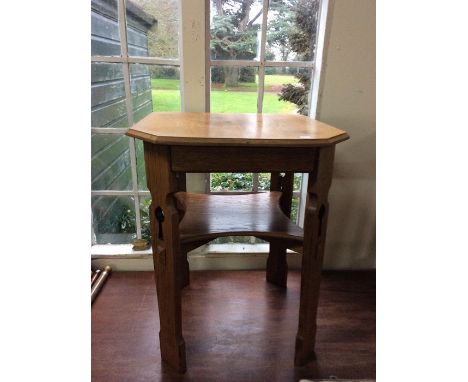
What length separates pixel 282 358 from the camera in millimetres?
961

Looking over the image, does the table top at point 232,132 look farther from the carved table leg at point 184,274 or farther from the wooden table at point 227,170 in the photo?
the carved table leg at point 184,274

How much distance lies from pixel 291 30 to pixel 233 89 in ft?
1.01

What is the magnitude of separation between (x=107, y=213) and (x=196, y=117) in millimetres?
695

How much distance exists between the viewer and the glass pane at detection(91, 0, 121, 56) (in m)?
1.09

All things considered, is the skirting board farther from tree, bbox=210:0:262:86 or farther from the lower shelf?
tree, bbox=210:0:262:86

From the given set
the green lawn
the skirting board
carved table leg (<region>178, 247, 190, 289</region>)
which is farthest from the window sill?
the green lawn

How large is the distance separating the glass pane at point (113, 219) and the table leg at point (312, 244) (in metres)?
0.84

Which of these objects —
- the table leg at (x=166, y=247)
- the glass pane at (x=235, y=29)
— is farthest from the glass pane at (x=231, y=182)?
the table leg at (x=166, y=247)

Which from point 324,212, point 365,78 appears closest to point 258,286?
point 324,212

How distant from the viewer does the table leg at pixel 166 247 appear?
2.44 ft

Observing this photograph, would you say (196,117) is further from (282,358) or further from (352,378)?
(352,378)

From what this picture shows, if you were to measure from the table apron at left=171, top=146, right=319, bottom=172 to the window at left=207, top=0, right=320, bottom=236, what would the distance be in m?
0.56

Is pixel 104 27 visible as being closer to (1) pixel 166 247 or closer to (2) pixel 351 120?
(1) pixel 166 247

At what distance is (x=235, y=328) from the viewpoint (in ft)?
3.52
